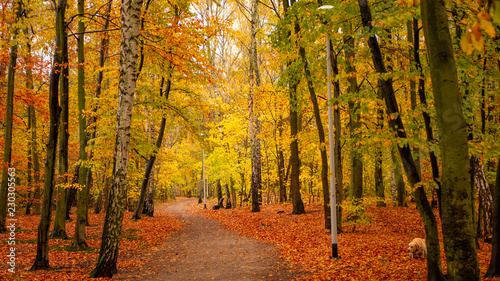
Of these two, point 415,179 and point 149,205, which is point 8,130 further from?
point 415,179

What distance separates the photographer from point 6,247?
904 cm

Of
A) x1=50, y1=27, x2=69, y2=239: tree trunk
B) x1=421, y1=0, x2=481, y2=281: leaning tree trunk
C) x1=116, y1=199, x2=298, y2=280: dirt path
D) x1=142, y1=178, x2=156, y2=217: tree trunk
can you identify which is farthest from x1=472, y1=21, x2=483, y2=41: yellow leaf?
x1=142, y1=178, x2=156, y2=217: tree trunk

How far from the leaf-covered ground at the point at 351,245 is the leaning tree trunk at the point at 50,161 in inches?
237

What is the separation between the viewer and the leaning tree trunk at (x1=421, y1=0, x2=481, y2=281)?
120 inches

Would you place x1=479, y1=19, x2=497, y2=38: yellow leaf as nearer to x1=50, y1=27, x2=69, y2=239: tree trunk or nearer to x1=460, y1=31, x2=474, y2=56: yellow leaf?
x1=460, y1=31, x2=474, y2=56: yellow leaf

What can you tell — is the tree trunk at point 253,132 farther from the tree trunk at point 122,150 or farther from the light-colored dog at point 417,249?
the tree trunk at point 122,150

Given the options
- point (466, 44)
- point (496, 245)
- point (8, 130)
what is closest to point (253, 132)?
point (8, 130)

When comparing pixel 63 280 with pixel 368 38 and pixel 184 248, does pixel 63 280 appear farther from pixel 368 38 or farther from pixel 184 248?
pixel 368 38

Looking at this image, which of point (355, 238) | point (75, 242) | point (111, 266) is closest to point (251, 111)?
point (355, 238)

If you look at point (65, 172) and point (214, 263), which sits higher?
point (65, 172)

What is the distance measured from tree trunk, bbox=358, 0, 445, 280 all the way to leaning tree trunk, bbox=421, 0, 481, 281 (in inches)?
54.0

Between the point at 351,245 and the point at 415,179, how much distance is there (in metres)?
4.60

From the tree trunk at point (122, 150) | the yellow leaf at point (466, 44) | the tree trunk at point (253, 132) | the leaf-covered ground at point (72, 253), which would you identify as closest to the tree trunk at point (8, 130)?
the leaf-covered ground at point (72, 253)

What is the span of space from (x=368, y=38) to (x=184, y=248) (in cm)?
884
